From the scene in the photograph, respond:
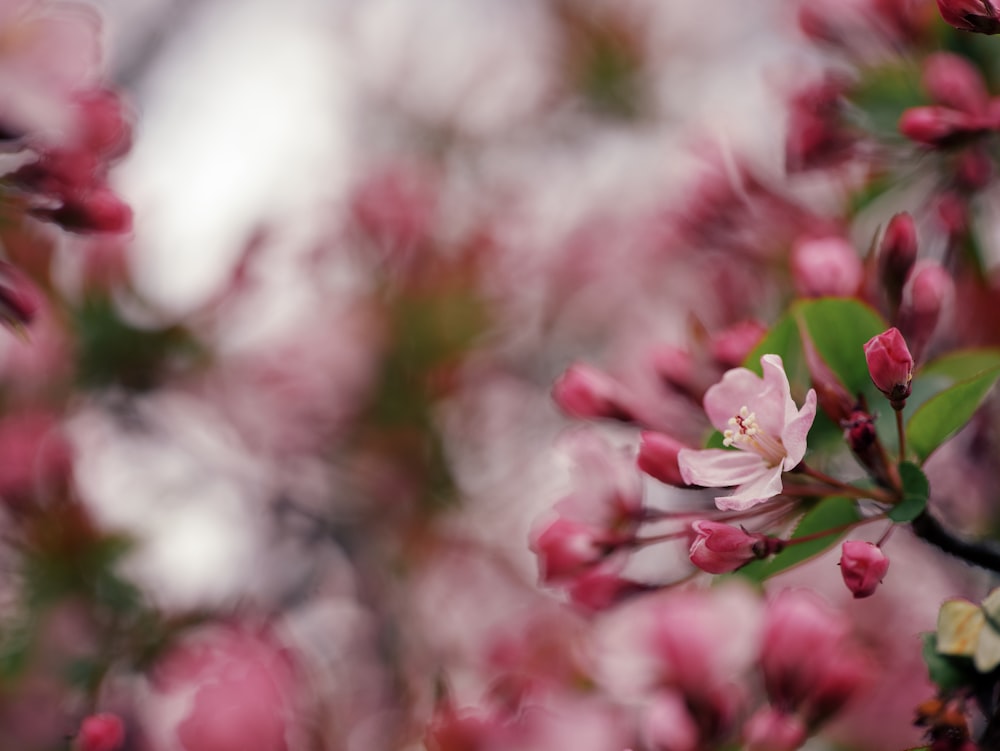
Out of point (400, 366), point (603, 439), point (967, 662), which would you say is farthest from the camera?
point (400, 366)

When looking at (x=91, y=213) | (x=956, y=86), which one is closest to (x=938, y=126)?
(x=956, y=86)

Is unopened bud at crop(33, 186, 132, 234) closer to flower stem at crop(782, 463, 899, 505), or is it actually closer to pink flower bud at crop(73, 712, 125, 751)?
pink flower bud at crop(73, 712, 125, 751)

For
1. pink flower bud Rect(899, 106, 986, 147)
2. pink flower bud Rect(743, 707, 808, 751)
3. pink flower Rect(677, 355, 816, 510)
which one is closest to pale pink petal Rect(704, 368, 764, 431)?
pink flower Rect(677, 355, 816, 510)

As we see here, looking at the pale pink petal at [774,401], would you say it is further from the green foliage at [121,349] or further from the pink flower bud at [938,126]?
the green foliage at [121,349]

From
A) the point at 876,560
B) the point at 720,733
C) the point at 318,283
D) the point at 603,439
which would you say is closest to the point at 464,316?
the point at 318,283

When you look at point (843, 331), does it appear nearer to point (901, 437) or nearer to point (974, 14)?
point (901, 437)

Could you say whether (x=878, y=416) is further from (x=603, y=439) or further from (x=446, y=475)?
(x=446, y=475)
